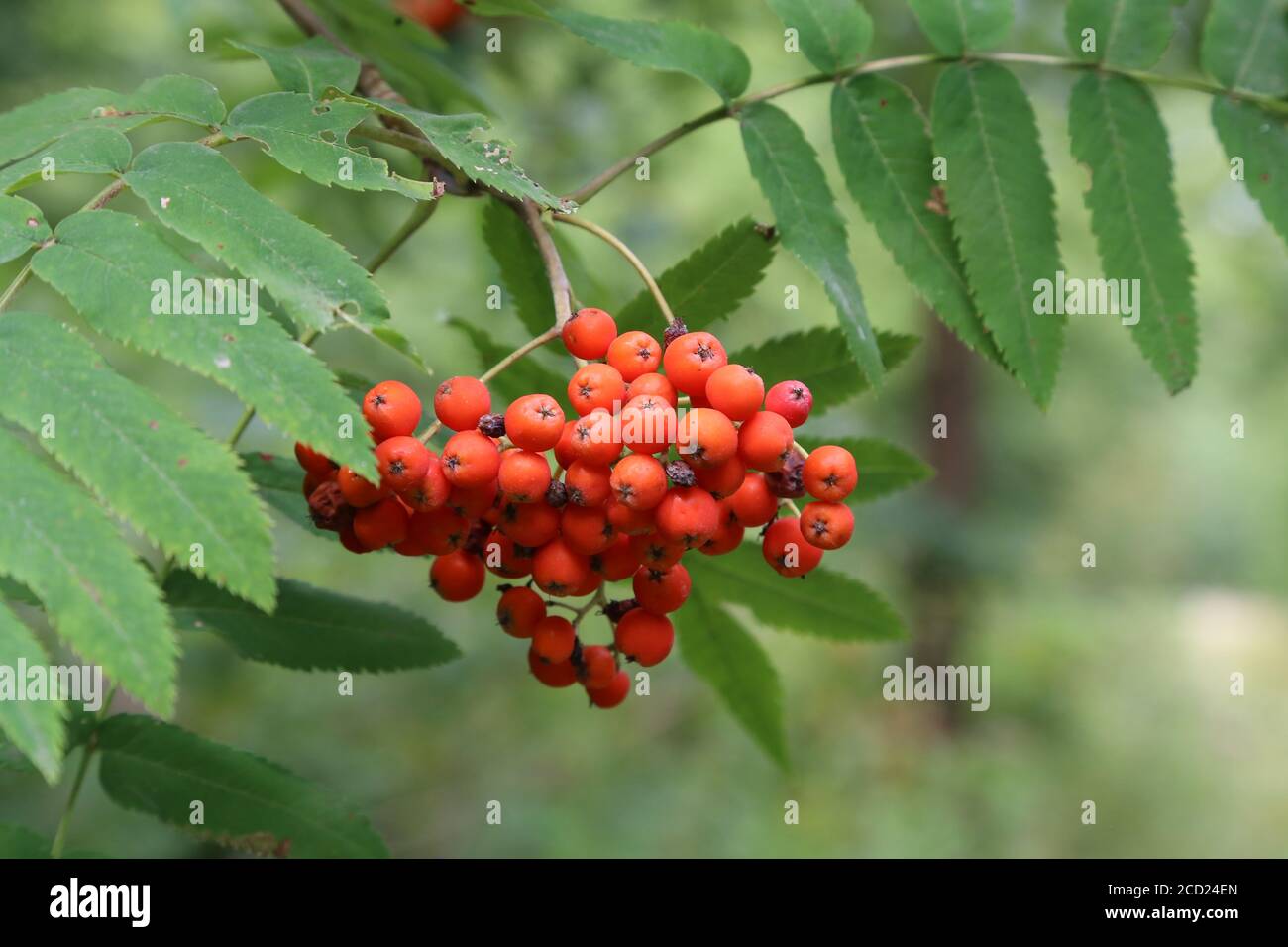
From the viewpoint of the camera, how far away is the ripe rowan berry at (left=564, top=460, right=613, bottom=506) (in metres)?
1.50

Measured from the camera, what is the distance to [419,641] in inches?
85.0

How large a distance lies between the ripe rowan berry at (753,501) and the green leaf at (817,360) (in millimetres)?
593

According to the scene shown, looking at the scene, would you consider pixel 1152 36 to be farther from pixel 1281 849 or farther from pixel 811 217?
pixel 1281 849

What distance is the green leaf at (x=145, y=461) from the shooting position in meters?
1.30

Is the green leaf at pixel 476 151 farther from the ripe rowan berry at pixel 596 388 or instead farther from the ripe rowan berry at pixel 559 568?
the ripe rowan berry at pixel 559 568

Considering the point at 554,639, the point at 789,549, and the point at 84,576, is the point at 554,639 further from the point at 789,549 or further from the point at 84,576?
the point at 84,576

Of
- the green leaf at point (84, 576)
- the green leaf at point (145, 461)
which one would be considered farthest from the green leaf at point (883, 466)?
the green leaf at point (84, 576)

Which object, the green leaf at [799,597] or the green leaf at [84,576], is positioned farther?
the green leaf at [799,597]

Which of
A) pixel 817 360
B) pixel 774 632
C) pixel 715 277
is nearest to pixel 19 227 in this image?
pixel 715 277

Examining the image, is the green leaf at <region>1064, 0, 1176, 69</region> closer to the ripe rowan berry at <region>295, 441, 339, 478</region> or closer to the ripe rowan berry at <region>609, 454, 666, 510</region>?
the ripe rowan berry at <region>609, 454, 666, 510</region>

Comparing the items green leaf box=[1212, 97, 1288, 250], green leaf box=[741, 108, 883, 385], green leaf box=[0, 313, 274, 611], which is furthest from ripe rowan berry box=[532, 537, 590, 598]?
green leaf box=[1212, 97, 1288, 250]

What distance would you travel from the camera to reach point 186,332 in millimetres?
1397
